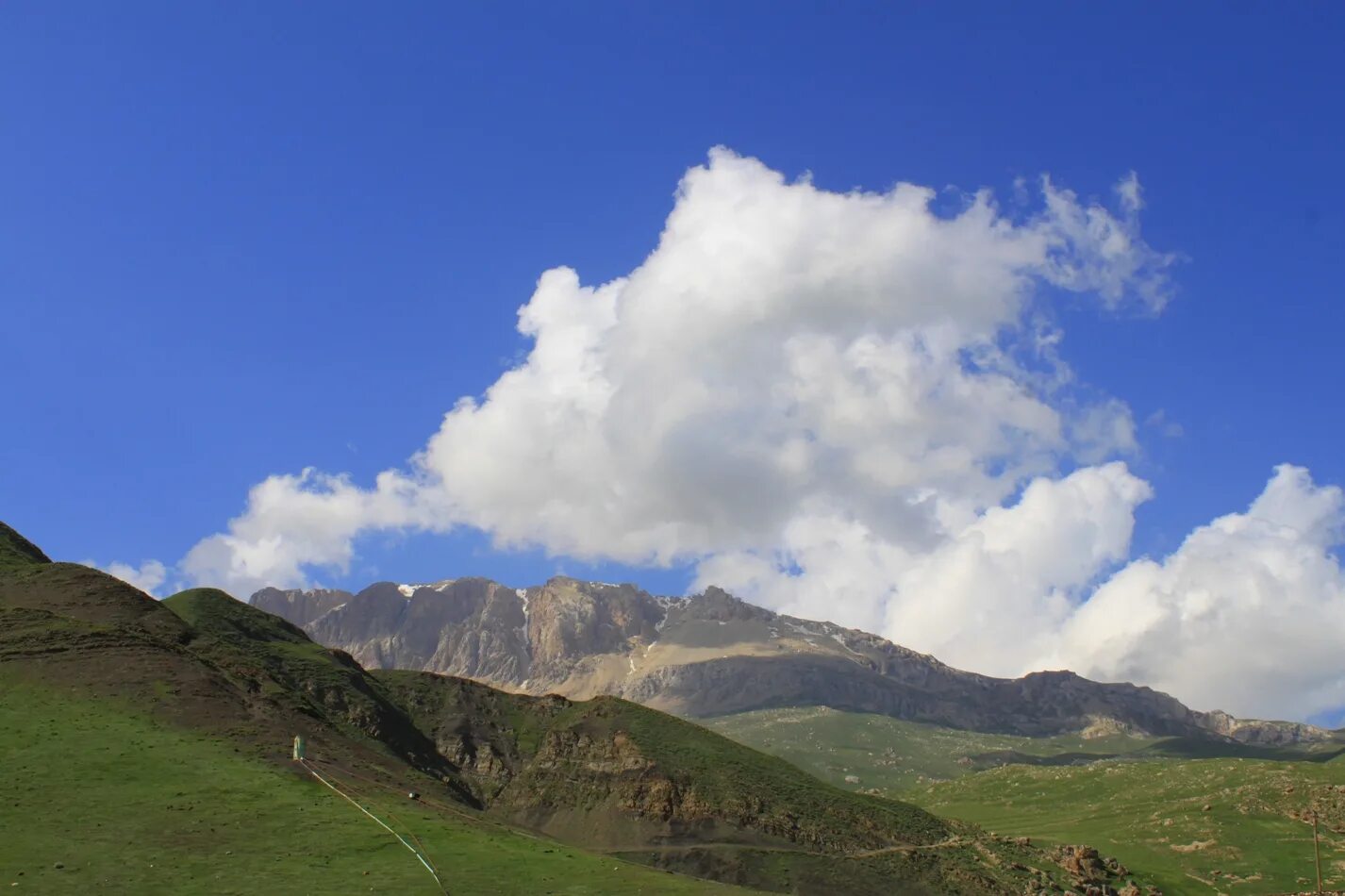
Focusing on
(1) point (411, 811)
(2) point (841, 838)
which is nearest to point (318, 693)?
(1) point (411, 811)

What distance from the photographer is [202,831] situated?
84.6 meters

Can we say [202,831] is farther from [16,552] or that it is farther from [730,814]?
[16,552]

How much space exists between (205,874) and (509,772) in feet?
343

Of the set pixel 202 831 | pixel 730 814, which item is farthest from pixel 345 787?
pixel 730 814

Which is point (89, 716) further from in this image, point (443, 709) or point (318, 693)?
point (443, 709)

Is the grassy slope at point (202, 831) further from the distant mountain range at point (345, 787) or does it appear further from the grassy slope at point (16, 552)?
the grassy slope at point (16, 552)

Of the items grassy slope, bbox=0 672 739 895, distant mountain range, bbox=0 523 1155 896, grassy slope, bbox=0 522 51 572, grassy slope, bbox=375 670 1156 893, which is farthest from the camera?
grassy slope, bbox=0 522 51 572

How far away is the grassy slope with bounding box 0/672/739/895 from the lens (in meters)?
75.7

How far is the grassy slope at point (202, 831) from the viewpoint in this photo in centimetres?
7569

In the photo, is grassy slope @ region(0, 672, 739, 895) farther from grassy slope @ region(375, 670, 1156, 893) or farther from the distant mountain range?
grassy slope @ region(375, 670, 1156, 893)

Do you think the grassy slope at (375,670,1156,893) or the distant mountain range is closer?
the distant mountain range

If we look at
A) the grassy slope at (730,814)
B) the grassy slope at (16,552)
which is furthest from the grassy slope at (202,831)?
the grassy slope at (16,552)

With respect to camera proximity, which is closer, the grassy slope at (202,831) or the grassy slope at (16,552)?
the grassy slope at (202,831)

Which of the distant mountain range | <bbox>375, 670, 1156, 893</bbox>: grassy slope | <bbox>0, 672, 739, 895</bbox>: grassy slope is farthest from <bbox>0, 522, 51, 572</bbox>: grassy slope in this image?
<bbox>375, 670, 1156, 893</bbox>: grassy slope
